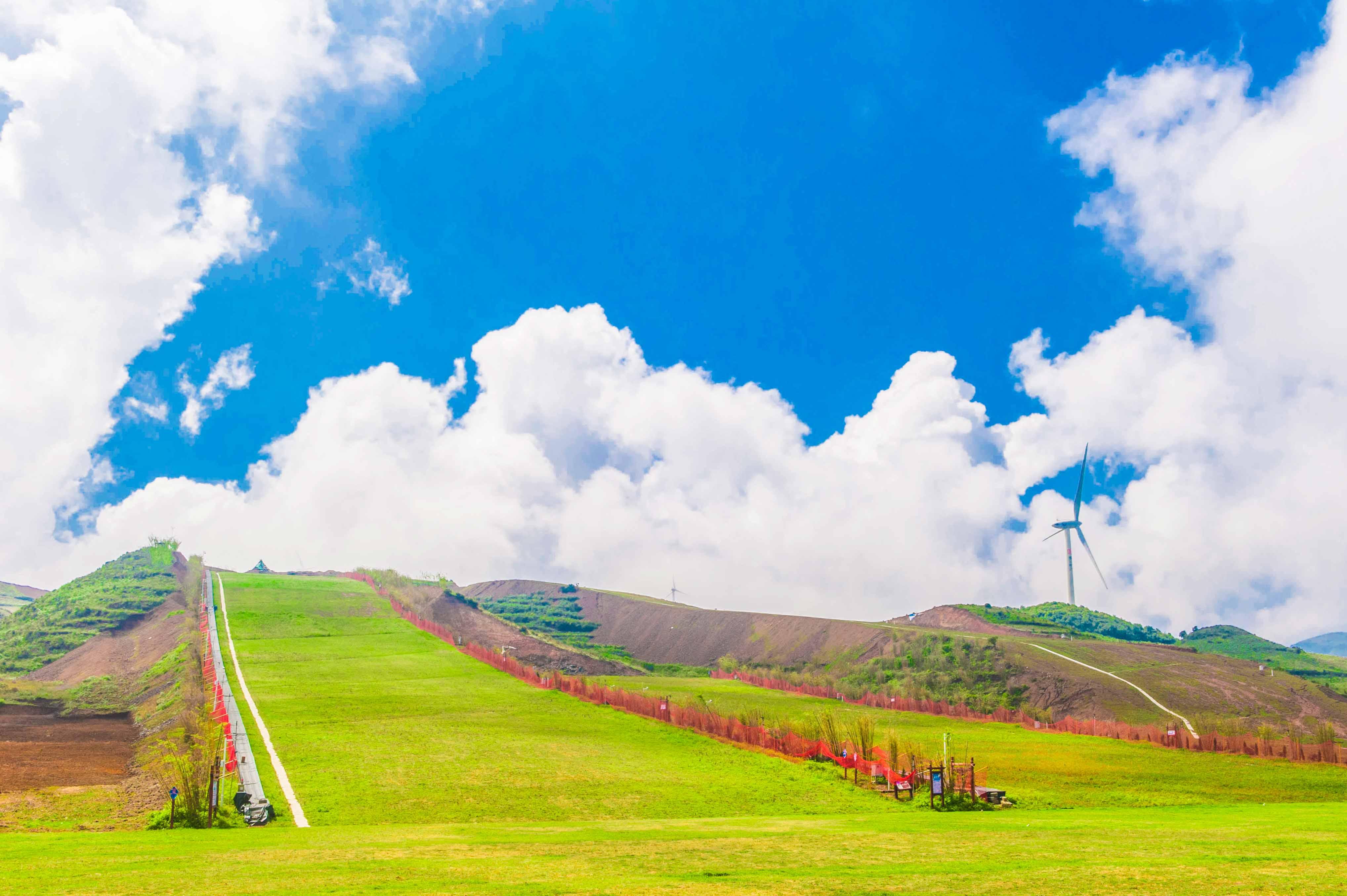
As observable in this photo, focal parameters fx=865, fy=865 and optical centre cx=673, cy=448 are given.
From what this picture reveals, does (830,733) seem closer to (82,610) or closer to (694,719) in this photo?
(694,719)

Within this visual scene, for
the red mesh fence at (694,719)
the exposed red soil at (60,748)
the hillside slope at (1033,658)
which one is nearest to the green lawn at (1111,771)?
the red mesh fence at (694,719)

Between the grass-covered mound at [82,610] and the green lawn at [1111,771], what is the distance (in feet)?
194

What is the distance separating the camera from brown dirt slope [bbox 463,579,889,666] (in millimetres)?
95062

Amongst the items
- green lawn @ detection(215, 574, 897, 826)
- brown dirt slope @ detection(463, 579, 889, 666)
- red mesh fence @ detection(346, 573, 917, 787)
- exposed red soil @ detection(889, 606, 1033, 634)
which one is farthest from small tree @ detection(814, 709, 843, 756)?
exposed red soil @ detection(889, 606, 1033, 634)

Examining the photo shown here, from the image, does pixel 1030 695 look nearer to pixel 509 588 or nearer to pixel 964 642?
pixel 964 642

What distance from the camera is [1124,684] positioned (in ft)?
218

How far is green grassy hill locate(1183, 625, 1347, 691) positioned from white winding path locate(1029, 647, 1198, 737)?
73.5ft

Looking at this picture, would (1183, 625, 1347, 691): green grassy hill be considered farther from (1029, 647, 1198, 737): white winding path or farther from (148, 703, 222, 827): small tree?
(148, 703, 222, 827): small tree

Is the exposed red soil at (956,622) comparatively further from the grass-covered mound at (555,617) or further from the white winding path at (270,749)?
the white winding path at (270,749)

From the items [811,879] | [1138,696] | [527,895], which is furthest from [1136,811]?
[1138,696]

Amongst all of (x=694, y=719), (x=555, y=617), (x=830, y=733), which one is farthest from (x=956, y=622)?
(x=830, y=733)

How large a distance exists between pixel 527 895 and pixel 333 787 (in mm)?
18525

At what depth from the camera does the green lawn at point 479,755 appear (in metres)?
27.2

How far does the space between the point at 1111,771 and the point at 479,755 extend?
25324mm
